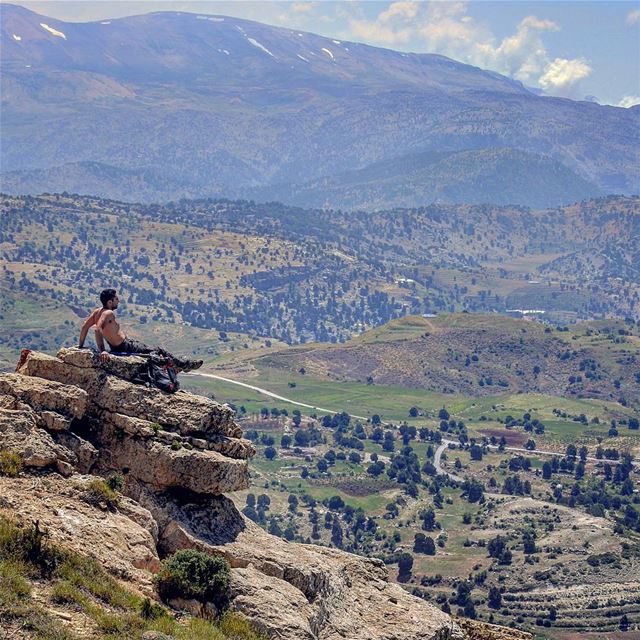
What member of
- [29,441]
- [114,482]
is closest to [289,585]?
[114,482]

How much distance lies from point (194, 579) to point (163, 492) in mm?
4185

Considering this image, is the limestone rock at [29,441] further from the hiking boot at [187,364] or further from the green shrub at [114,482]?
the hiking boot at [187,364]

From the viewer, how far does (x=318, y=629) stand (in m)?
31.9

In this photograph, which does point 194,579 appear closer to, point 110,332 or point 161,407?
point 161,407

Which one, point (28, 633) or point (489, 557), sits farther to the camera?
point (489, 557)

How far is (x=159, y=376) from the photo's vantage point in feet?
116

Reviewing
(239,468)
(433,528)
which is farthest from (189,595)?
(433,528)

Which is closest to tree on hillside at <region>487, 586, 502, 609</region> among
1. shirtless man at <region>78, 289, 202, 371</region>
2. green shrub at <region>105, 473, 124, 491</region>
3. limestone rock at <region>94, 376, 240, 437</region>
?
shirtless man at <region>78, 289, 202, 371</region>

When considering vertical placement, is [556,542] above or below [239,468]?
below

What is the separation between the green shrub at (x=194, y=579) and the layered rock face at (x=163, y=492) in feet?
1.25

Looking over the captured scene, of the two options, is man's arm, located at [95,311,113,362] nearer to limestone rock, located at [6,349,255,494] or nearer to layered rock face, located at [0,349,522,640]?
limestone rock, located at [6,349,255,494]

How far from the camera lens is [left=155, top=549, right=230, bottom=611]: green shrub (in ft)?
98.3

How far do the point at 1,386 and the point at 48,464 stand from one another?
2.73m

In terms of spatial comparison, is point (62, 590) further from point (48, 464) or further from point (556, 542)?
point (556, 542)
